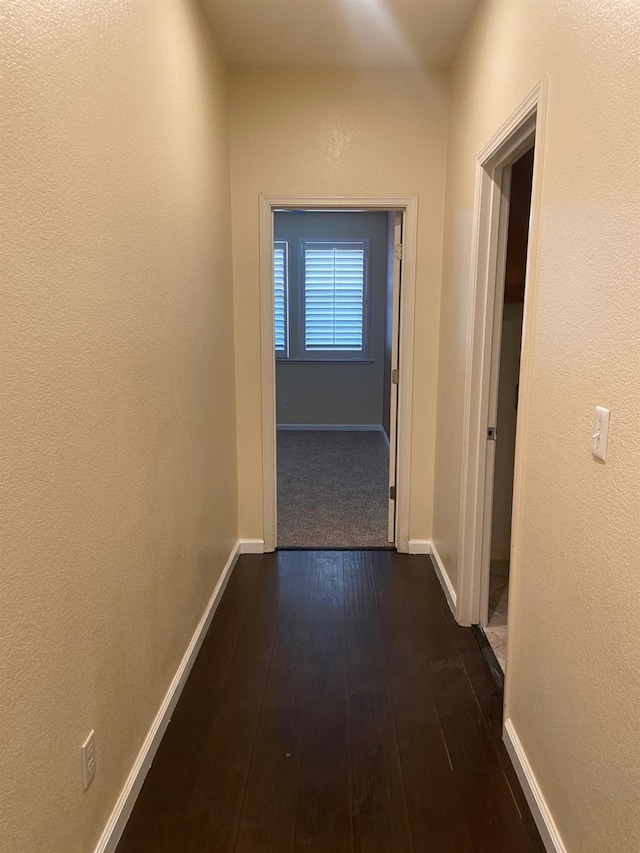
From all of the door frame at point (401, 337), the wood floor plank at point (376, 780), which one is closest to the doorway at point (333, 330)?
the door frame at point (401, 337)

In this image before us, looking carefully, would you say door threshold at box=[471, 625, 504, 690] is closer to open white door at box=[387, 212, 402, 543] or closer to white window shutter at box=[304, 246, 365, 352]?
open white door at box=[387, 212, 402, 543]

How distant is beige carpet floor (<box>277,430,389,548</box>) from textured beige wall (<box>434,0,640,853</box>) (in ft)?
6.26

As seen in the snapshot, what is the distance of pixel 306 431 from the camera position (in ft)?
23.2

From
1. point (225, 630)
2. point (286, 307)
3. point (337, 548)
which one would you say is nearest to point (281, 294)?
point (286, 307)

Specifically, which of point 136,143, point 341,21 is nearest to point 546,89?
point 136,143

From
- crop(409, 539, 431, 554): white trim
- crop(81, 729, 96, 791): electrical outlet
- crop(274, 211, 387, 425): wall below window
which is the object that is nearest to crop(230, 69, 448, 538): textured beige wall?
crop(409, 539, 431, 554): white trim

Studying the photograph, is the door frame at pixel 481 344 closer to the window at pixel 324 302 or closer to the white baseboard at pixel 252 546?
the white baseboard at pixel 252 546

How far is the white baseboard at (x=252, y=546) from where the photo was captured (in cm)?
348

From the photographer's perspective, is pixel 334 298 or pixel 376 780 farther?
pixel 334 298

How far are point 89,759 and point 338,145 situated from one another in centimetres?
291

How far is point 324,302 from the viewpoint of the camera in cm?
696

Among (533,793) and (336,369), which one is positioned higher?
(336,369)

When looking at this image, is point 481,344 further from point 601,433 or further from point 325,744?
point 325,744

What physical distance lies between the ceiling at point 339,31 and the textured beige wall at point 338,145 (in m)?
0.10
